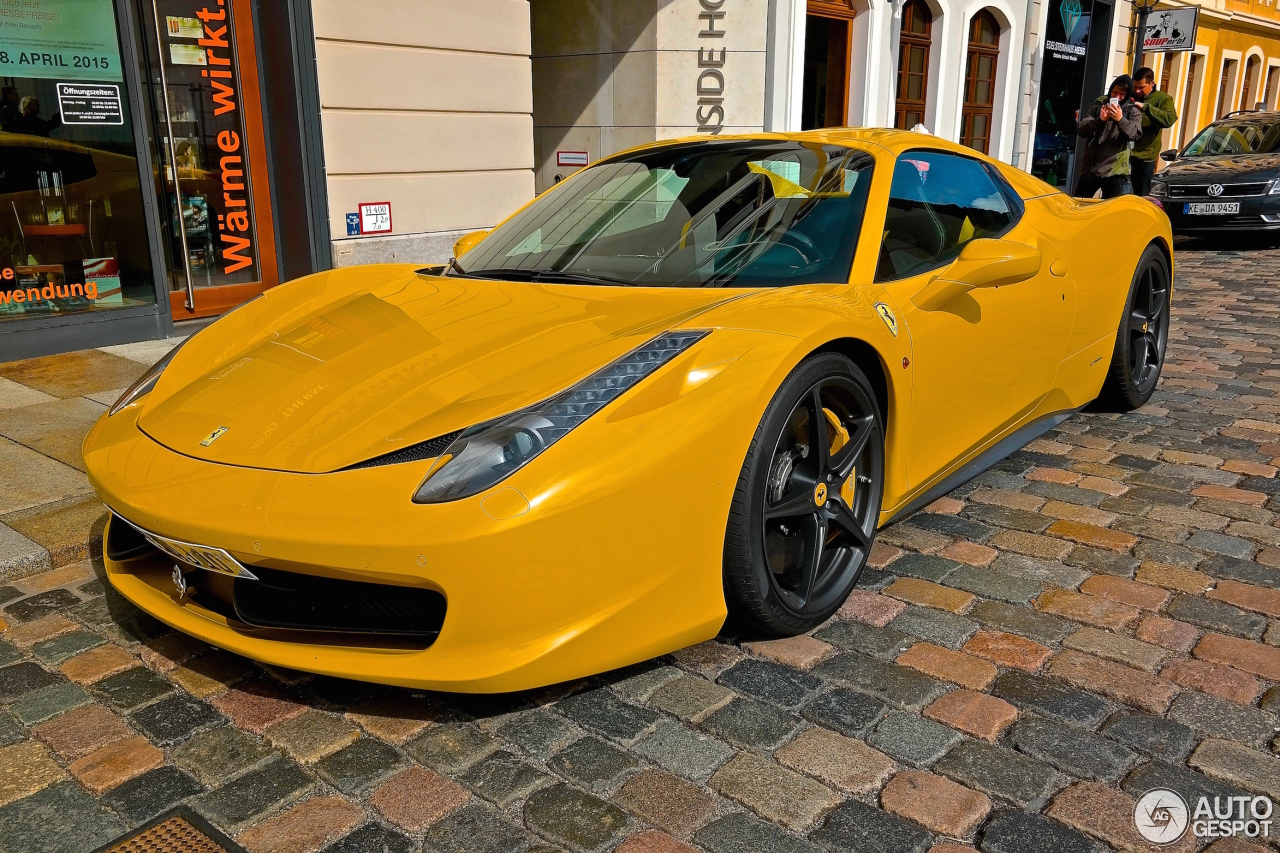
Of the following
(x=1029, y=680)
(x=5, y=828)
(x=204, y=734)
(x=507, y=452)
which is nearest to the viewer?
(x=5, y=828)

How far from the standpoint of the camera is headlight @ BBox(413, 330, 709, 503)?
209 cm

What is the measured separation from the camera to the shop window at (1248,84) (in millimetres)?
28094

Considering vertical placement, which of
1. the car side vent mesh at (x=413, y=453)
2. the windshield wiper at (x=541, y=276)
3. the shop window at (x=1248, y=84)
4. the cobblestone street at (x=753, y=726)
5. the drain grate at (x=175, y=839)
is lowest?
the cobblestone street at (x=753, y=726)

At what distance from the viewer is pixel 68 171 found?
614 cm

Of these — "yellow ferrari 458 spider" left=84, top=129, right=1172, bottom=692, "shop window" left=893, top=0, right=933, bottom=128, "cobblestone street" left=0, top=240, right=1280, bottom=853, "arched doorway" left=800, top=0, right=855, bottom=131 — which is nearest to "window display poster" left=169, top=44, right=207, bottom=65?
"yellow ferrari 458 spider" left=84, top=129, right=1172, bottom=692

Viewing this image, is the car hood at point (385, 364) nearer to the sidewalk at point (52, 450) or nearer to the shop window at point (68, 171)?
the sidewalk at point (52, 450)

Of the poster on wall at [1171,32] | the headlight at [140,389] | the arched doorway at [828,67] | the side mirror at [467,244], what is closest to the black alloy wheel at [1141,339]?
the side mirror at [467,244]

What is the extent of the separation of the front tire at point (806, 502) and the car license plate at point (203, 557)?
42.7 inches

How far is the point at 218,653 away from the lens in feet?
8.63

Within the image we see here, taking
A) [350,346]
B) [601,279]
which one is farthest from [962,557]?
[350,346]

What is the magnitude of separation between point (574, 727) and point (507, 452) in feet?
2.14

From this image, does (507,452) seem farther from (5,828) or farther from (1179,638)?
(1179,638)

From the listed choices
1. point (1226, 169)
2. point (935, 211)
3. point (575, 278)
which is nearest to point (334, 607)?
point (575, 278)

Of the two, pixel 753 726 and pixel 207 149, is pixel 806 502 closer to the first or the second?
pixel 753 726
